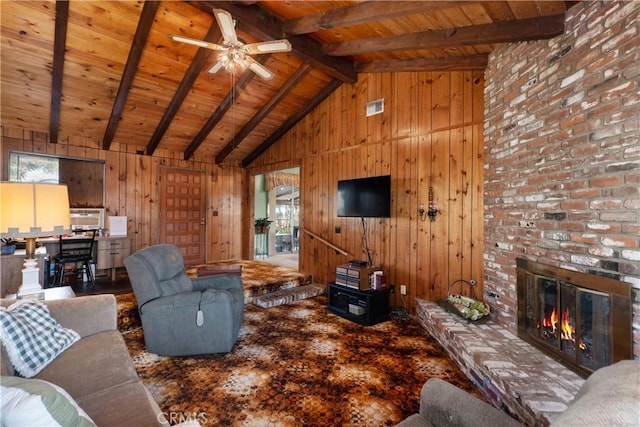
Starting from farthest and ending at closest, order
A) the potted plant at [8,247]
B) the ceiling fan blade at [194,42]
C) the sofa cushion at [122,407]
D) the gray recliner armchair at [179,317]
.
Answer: the potted plant at [8,247], the gray recliner armchair at [179,317], the ceiling fan blade at [194,42], the sofa cushion at [122,407]

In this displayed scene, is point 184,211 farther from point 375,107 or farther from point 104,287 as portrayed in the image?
point 375,107

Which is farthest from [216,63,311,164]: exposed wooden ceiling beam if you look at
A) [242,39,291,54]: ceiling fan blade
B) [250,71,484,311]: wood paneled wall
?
[242,39,291,54]: ceiling fan blade

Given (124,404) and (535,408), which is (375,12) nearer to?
(535,408)

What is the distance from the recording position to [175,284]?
3.05m

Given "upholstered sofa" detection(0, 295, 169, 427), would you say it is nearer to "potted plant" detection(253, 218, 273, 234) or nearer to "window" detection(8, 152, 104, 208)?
"window" detection(8, 152, 104, 208)

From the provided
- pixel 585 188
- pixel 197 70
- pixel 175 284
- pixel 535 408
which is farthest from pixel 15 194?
pixel 585 188

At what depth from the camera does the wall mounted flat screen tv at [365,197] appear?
3869 millimetres

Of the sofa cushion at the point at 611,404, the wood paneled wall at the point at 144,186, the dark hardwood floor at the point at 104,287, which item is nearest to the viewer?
the sofa cushion at the point at 611,404

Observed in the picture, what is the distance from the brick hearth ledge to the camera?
1.66 m

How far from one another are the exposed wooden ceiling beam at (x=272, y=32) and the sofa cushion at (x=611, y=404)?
375cm

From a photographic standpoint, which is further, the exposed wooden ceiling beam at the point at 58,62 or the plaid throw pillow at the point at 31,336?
the exposed wooden ceiling beam at the point at 58,62

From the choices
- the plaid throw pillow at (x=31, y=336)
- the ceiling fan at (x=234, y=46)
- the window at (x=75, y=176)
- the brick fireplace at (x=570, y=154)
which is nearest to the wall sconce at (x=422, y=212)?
the brick fireplace at (x=570, y=154)

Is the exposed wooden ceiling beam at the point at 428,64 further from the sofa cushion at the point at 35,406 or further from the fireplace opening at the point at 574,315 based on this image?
the sofa cushion at the point at 35,406

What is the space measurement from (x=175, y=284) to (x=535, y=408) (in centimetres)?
306
